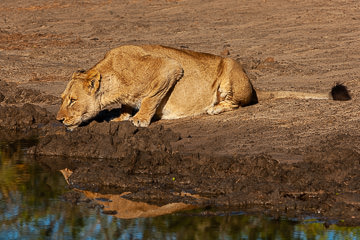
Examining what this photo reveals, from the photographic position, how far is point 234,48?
1712cm

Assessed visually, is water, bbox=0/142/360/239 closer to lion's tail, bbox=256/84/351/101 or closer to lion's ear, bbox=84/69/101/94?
lion's ear, bbox=84/69/101/94

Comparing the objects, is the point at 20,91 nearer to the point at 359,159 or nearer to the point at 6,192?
the point at 6,192

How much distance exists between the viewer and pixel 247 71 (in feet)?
48.1

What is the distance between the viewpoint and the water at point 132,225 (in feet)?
20.7

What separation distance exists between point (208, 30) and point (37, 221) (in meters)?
13.3

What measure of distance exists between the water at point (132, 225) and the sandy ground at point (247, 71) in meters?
0.31

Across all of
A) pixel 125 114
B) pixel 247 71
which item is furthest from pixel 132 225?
pixel 247 71

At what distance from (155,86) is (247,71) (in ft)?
15.2

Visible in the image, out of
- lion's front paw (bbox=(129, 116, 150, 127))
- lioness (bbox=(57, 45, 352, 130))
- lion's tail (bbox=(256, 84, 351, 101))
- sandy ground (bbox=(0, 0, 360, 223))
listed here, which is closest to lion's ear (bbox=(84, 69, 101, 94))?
lioness (bbox=(57, 45, 352, 130))

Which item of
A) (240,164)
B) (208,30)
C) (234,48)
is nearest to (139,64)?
(240,164)

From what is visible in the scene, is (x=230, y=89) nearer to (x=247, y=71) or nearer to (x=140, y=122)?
(x=140, y=122)

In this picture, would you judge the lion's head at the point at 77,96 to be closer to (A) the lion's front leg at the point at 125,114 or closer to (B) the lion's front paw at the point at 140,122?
(B) the lion's front paw at the point at 140,122

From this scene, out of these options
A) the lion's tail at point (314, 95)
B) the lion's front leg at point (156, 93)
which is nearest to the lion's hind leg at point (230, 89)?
the lion's tail at point (314, 95)

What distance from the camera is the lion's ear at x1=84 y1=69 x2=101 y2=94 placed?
9.94 m
